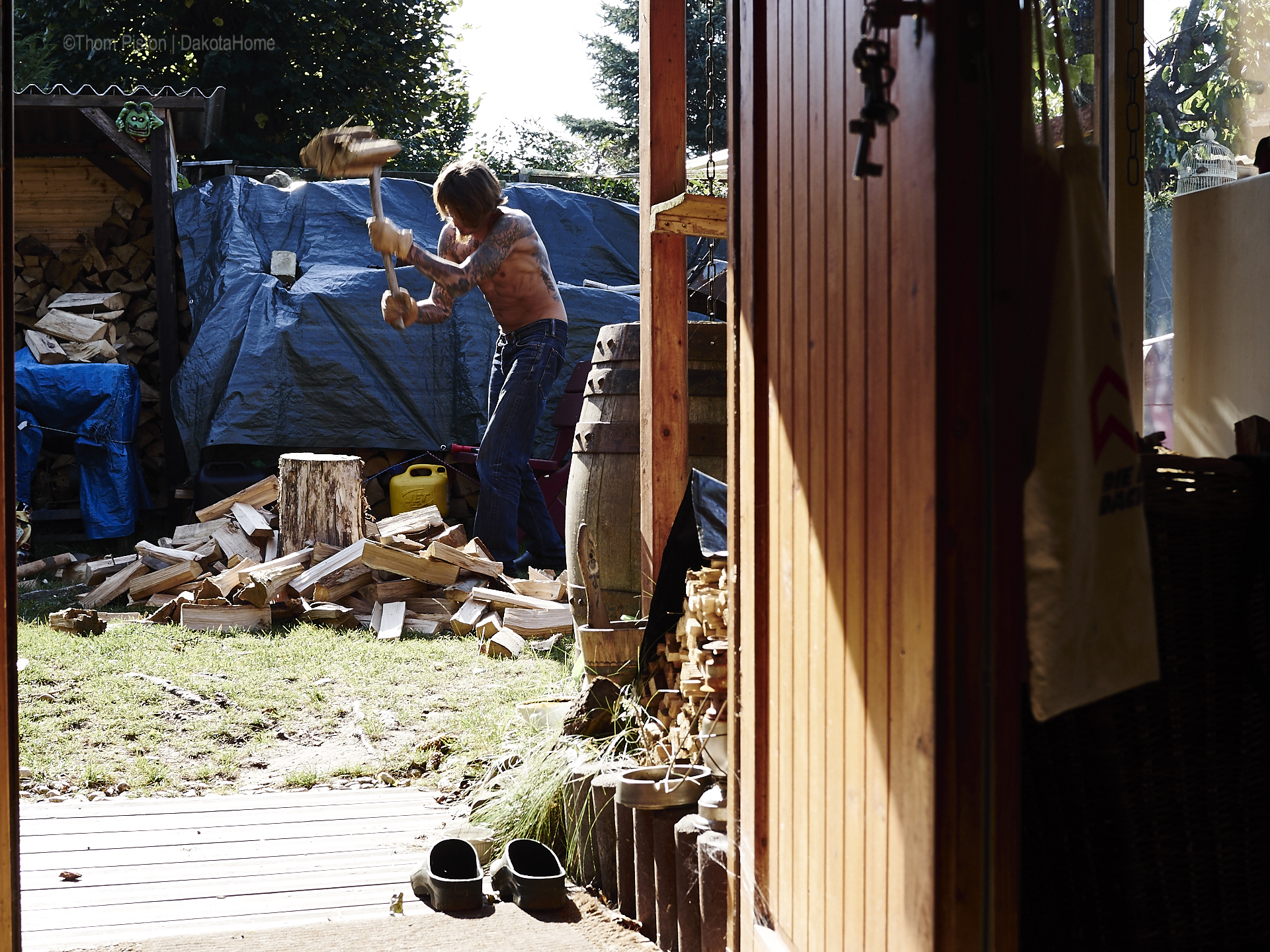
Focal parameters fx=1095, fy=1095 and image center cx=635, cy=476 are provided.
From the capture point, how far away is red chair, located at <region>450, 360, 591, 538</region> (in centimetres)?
876

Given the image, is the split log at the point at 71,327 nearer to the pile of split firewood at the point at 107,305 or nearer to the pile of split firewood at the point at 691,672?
the pile of split firewood at the point at 107,305

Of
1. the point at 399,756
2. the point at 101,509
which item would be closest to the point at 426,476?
the point at 101,509

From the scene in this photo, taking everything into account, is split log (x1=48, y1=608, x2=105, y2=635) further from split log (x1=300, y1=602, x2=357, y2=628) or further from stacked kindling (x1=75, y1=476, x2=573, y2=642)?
split log (x1=300, y1=602, x2=357, y2=628)

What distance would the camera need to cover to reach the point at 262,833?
3.54 metres

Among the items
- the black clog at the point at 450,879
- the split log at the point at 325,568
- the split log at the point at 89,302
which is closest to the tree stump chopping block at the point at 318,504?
the split log at the point at 325,568

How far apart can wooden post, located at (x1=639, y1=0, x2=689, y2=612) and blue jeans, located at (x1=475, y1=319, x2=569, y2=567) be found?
10.8ft

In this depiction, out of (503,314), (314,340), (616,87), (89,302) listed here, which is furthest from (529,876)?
(616,87)

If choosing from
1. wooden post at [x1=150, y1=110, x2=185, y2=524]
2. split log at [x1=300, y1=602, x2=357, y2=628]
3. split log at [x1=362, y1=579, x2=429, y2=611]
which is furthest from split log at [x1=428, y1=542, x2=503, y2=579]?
wooden post at [x1=150, y1=110, x2=185, y2=524]

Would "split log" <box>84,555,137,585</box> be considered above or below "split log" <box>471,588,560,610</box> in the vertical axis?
above

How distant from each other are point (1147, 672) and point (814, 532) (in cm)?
59

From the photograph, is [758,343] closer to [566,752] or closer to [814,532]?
[814,532]

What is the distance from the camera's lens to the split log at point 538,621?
6.26 m

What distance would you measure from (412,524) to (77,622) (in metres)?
2.12

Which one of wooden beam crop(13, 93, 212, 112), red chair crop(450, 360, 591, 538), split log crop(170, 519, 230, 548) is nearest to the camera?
split log crop(170, 519, 230, 548)
